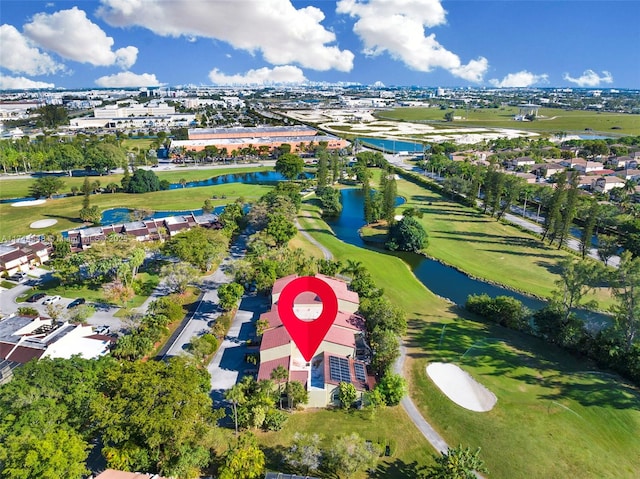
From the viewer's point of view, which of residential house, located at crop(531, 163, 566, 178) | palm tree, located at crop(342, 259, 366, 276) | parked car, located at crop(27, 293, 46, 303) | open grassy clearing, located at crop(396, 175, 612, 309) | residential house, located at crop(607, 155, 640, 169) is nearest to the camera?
parked car, located at crop(27, 293, 46, 303)

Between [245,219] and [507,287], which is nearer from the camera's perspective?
[507,287]

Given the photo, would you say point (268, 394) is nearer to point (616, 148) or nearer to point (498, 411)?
point (498, 411)

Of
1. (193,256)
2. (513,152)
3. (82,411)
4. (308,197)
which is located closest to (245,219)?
(193,256)

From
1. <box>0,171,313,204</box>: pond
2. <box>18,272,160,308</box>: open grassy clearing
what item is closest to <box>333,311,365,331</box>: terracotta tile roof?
<box>18,272,160,308</box>: open grassy clearing

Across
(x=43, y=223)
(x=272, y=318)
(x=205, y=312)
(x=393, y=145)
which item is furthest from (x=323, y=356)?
(x=393, y=145)

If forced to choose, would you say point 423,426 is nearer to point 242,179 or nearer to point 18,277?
point 18,277

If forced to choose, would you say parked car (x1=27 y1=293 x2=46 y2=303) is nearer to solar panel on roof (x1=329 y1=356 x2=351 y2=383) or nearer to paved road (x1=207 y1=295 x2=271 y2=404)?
paved road (x1=207 y1=295 x2=271 y2=404)

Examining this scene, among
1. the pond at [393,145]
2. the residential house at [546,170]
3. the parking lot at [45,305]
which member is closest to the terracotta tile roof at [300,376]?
the parking lot at [45,305]
